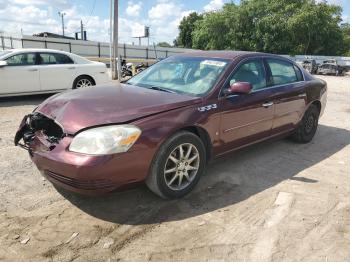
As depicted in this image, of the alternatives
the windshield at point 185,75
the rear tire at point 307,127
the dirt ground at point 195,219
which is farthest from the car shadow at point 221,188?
the windshield at point 185,75

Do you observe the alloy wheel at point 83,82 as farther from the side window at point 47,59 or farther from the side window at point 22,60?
the side window at point 22,60

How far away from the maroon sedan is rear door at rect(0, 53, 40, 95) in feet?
17.6

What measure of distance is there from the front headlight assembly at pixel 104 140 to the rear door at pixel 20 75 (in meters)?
6.84

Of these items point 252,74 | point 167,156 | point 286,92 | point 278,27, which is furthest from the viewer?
point 278,27

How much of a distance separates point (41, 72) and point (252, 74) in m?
6.53

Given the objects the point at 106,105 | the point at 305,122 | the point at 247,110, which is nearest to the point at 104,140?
the point at 106,105

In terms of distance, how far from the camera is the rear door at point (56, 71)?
988 centimetres

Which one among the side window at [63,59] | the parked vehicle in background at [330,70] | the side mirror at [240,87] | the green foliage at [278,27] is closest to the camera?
the side mirror at [240,87]

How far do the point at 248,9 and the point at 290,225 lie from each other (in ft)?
165

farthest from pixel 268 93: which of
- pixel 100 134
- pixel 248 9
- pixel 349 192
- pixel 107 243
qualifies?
pixel 248 9

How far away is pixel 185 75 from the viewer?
4809 mm

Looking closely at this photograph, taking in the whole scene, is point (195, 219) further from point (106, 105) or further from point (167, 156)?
point (106, 105)

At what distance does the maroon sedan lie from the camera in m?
3.43

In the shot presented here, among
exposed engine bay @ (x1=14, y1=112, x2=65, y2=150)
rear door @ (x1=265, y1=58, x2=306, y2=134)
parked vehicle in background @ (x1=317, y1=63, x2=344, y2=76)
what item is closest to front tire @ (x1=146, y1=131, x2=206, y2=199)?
exposed engine bay @ (x1=14, y1=112, x2=65, y2=150)
